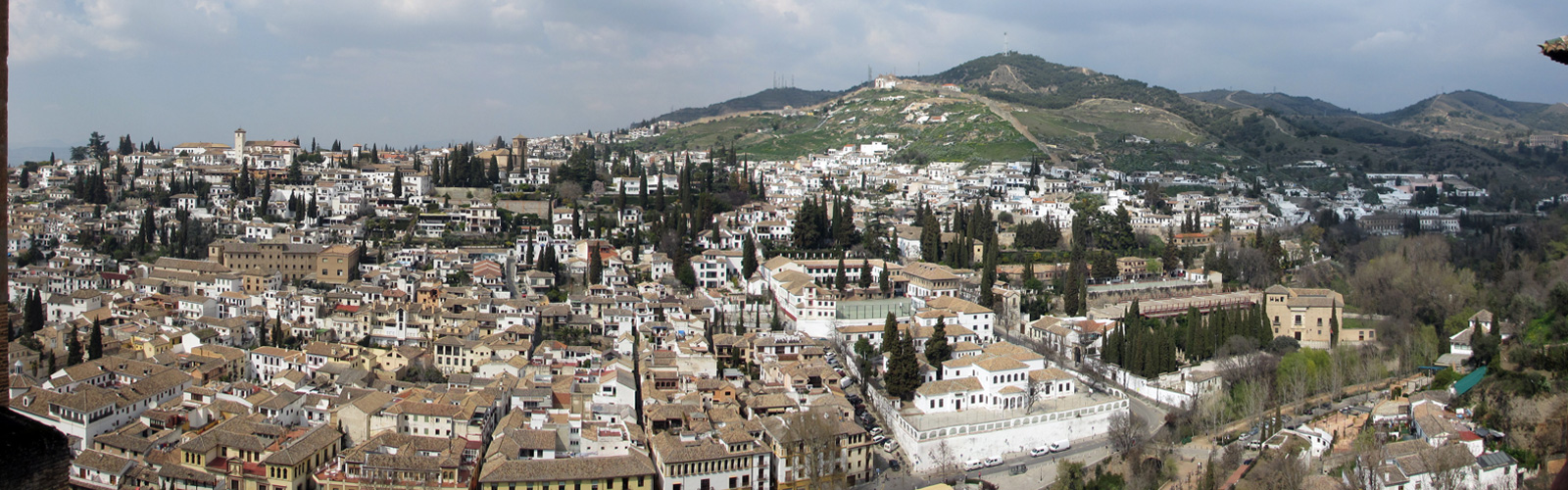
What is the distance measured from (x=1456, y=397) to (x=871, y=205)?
24327 millimetres

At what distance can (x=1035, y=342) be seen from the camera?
28891 millimetres

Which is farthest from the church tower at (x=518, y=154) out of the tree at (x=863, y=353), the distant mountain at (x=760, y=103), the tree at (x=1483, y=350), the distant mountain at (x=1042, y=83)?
the distant mountain at (x=760, y=103)

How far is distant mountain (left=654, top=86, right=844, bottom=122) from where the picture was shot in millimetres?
113438

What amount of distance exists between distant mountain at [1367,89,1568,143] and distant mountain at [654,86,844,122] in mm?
54797

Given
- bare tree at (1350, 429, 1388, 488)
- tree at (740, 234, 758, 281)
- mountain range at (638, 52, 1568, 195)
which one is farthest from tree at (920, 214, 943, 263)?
mountain range at (638, 52, 1568, 195)

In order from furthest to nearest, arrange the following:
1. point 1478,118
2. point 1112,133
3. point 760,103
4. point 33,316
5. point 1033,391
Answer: point 760,103, point 1478,118, point 1112,133, point 33,316, point 1033,391

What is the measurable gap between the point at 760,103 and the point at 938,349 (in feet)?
320

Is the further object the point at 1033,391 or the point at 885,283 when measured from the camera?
the point at 885,283

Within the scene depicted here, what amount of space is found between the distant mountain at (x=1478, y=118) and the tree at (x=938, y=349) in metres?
76.9

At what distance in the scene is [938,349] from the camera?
82.1 feet

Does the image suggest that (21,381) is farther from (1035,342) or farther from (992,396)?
(1035,342)

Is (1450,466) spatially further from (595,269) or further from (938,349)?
(595,269)

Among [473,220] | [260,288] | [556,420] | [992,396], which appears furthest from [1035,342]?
[260,288]

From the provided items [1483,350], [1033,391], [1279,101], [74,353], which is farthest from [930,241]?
[1279,101]
